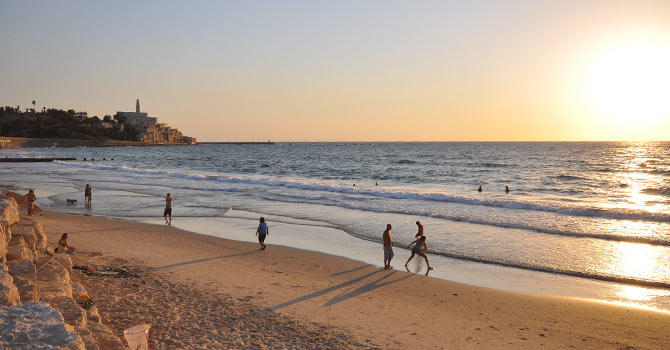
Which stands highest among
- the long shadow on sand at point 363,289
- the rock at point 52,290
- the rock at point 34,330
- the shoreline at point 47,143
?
the shoreline at point 47,143

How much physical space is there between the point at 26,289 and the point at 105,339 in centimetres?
152

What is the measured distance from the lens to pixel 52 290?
7.80m

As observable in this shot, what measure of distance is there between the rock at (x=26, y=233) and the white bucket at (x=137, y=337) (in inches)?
229

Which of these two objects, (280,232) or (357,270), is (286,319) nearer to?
(357,270)


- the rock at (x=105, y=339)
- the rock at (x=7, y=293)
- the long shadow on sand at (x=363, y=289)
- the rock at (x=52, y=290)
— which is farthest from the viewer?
the long shadow on sand at (x=363, y=289)

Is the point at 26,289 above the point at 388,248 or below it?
above

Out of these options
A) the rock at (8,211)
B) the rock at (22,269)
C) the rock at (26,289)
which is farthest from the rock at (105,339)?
the rock at (8,211)

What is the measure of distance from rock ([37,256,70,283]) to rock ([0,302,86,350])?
3438 mm

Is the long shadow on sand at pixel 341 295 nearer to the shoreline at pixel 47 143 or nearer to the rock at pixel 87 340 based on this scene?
the rock at pixel 87 340

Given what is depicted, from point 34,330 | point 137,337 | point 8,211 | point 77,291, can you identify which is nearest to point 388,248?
point 77,291

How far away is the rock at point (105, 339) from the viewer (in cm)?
664

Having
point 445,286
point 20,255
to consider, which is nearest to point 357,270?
point 445,286

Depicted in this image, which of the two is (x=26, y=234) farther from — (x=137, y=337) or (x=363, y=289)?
(x=363, y=289)

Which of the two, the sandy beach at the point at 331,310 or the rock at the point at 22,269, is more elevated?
the rock at the point at 22,269
